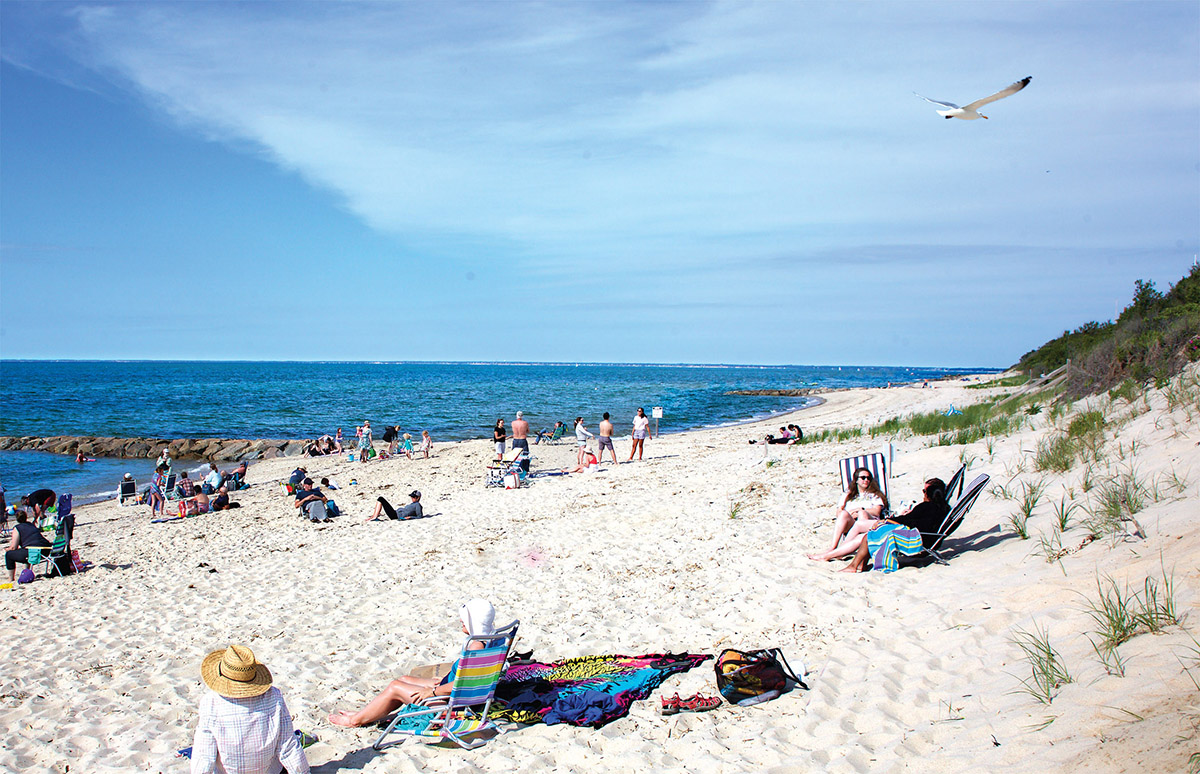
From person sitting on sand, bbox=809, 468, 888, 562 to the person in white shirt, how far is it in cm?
558

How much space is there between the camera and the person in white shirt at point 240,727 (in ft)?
12.2

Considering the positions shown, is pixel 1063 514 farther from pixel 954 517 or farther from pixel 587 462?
pixel 587 462

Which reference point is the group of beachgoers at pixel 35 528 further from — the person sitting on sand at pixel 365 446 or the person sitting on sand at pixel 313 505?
the person sitting on sand at pixel 365 446

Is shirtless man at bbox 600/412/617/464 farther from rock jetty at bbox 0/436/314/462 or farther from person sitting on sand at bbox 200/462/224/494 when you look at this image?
rock jetty at bbox 0/436/314/462

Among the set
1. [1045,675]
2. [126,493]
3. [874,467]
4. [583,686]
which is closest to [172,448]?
[126,493]

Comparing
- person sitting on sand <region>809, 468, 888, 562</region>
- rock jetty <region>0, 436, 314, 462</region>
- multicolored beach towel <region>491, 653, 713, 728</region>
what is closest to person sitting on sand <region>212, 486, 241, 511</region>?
rock jetty <region>0, 436, 314, 462</region>

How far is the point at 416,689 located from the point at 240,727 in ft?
4.03

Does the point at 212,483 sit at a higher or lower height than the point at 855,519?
lower

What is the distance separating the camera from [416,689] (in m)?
4.73

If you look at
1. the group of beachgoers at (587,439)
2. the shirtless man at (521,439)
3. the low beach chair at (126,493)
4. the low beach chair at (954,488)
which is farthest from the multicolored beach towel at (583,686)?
the low beach chair at (126,493)

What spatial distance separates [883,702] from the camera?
434 cm

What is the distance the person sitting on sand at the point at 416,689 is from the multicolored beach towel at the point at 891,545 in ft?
13.7

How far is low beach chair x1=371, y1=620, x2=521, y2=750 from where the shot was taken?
444cm

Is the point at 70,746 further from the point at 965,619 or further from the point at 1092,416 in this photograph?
the point at 1092,416
